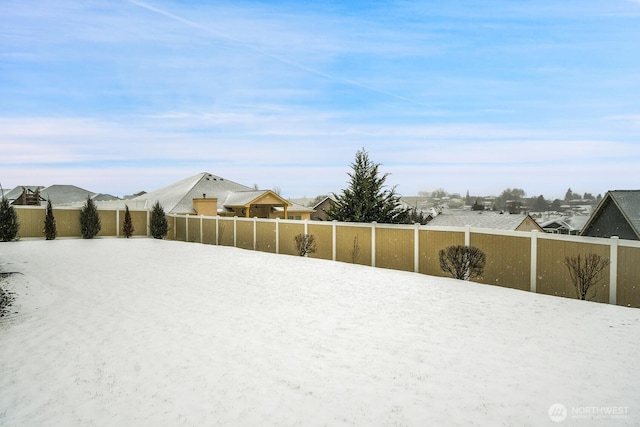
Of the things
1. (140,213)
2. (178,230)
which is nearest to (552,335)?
(178,230)

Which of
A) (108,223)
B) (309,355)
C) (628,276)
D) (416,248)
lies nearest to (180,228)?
(108,223)

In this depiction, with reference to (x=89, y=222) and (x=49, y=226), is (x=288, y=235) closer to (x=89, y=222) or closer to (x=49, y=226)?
(x=89, y=222)

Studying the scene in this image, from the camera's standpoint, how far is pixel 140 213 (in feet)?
90.8

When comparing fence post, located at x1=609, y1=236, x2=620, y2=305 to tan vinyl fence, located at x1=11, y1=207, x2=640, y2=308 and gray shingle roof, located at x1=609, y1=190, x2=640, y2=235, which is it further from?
gray shingle roof, located at x1=609, y1=190, x2=640, y2=235

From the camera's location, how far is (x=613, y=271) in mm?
9148

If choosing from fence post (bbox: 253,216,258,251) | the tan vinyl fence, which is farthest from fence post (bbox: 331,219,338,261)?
fence post (bbox: 253,216,258,251)

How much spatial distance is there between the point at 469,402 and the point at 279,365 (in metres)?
2.34

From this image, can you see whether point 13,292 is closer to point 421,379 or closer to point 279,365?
point 279,365

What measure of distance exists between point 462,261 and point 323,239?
227 inches

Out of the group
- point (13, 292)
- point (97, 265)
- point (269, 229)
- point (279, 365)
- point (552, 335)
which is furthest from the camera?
point (269, 229)

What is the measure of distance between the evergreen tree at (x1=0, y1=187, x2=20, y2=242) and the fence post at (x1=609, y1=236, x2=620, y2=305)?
24.9 m

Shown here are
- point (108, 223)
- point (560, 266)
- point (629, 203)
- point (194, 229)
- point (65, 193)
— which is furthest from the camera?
point (65, 193)

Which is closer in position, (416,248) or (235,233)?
(416,248)

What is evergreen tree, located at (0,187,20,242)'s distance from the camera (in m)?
21.9
